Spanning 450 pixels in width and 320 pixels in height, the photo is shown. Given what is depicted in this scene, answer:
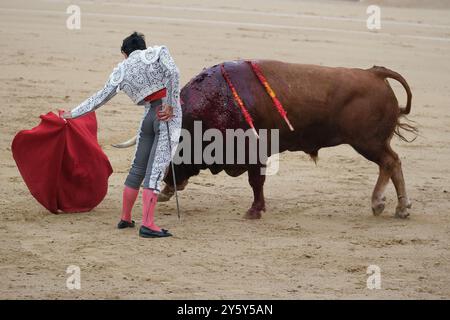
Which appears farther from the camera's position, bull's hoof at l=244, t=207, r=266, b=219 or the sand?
bull's hoof at l=244, t=207, r=266, b=219

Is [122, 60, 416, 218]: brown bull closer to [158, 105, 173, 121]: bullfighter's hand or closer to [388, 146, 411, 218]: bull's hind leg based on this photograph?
[388, 146, 411, 218]: bull's hind leg

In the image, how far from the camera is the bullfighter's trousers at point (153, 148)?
7160 mm

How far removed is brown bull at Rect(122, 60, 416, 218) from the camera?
7742mm

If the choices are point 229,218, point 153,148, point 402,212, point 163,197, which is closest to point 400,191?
point 402,212

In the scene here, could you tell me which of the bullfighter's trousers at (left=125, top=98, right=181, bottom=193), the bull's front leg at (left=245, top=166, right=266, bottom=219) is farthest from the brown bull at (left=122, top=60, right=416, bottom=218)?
the bullfighter's trousers at (left=125, top=98, right=181, bottom=193)

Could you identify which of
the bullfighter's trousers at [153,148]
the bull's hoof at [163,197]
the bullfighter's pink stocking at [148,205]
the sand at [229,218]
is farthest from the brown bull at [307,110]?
the bullfighter's pink stocking at [148,205]

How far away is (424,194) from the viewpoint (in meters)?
8.95

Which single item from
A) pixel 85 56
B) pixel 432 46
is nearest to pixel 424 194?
pixel 85 56

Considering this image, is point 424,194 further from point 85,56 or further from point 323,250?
point 85,56

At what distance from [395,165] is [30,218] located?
2885mm

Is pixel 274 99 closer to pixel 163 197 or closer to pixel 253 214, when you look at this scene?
pixel 253 214

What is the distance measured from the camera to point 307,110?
784cm

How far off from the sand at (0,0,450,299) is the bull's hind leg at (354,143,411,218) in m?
0.13

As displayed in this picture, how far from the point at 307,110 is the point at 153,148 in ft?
4.45
